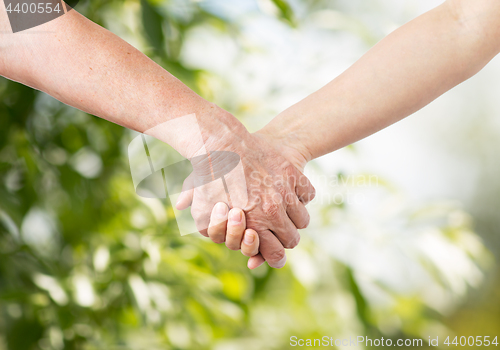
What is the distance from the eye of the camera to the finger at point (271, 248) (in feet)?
1.99

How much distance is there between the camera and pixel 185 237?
0.85 m

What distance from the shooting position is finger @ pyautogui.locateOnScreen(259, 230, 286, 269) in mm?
608

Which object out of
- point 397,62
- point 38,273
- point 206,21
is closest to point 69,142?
point 38,273

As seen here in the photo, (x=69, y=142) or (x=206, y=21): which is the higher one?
(x=206, y=21)

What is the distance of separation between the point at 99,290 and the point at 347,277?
1.82 ft

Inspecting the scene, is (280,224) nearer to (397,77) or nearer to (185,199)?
(185,199)

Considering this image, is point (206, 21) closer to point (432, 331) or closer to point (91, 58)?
point (91, 58)

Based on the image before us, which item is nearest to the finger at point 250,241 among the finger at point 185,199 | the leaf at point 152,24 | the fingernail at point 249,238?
the fingernail at point 249,238

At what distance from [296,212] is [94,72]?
35 centimetres

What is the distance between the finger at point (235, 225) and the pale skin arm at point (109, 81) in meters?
0.03

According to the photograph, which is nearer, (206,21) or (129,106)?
(129,106)

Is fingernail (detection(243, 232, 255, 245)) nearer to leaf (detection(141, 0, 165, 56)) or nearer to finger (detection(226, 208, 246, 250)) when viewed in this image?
finger (detection(226, 208, 246, 250))

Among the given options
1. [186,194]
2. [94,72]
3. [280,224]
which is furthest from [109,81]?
[280,224]

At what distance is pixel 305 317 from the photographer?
1.36 metres
